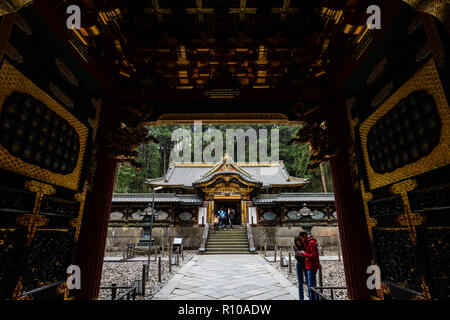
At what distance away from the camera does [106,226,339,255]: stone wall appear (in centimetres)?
1580

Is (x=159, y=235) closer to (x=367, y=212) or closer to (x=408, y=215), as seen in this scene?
(x=367, y=212)

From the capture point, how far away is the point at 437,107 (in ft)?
6.81

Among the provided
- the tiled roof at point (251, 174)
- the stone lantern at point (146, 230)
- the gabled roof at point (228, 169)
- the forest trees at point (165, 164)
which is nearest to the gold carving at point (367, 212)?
the stone lantern at point (146, 230)

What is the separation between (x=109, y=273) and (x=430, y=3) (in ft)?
36.3

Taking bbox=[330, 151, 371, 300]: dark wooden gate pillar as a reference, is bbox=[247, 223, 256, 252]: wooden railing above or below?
below

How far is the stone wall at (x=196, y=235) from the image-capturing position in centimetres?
1580

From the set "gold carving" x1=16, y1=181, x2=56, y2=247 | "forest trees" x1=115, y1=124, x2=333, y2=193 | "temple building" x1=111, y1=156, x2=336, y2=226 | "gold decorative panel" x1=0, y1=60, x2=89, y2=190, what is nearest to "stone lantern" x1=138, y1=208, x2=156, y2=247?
"temple building" x1=111, y1=156, x2=336, y2=226

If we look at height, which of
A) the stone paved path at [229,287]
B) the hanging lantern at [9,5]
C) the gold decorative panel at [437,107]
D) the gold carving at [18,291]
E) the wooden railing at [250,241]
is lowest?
the stone paved path at [229,287]

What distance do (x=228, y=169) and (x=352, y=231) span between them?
1775 cm

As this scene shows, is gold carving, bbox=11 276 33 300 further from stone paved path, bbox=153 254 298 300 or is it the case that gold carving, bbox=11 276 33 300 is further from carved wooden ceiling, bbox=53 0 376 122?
stone paved path, bbox=153 254 298 300

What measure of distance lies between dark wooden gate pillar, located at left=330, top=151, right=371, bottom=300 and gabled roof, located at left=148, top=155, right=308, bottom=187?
1635cm

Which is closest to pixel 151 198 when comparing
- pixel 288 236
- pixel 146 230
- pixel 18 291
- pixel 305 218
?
pixel 146 230

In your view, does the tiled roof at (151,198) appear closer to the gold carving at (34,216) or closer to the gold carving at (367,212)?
the gold carving at (34,216)

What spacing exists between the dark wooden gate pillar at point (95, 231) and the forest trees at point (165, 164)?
1955 centimetres
